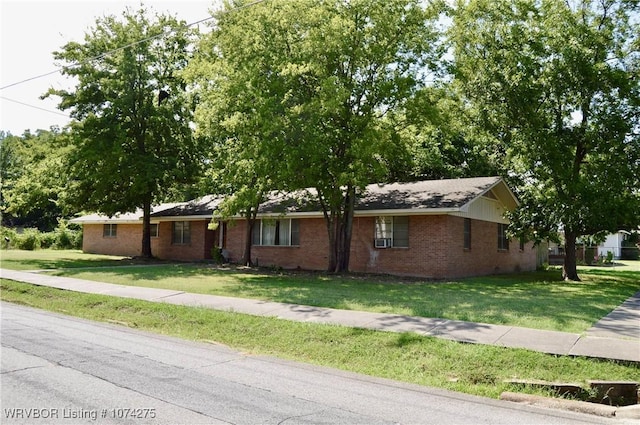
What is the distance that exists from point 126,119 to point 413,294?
2092 centimetres

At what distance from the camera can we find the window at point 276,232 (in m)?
25.0

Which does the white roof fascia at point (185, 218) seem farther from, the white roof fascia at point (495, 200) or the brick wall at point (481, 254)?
the white roof fascia at point (495, 200)

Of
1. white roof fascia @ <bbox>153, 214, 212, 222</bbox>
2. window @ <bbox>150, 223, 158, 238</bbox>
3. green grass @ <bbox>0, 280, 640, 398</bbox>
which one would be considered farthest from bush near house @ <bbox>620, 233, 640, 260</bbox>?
green grass @ <bbox>0, 280, 640, 398</bbox>

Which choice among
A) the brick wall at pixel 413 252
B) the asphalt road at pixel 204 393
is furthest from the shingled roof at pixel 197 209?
the asphalt road at pixel 204 393

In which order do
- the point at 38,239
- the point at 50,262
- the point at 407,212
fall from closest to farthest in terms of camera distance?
1. the point at 407,212
2. the point at 50,262
3. the point at 38,239

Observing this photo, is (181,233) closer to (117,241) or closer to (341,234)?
(117,241)

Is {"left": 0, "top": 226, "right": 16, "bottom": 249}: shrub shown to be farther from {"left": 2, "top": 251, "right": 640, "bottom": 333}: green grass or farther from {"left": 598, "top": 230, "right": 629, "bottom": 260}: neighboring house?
{"left": 598, "top": 230, "right": 629, "bottom": 260}: neighboring house

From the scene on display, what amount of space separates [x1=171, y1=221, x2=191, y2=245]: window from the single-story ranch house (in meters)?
0.06

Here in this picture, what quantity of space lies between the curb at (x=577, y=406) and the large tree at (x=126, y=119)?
2352 centimetres

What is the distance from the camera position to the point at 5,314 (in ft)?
38.5

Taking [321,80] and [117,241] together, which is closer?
[321,80]

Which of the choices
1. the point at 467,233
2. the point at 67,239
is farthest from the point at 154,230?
the point at 467,233

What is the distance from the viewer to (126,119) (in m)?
28.3

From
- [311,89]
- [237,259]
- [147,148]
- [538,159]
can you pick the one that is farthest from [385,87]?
[147,148]
